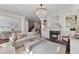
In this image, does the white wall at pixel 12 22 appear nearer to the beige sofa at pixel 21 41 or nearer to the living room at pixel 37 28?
the living room at pixel 37 28

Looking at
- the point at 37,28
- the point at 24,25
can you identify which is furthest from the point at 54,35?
the point at 24,25

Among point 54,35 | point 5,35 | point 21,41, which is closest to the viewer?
point 5,35

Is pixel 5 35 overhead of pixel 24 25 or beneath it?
beneath

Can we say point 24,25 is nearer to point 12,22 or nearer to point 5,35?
point 12,22

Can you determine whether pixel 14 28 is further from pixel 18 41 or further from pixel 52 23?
pixel 52 23

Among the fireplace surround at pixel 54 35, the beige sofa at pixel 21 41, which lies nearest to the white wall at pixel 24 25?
the beige sofa at pixel 21 41

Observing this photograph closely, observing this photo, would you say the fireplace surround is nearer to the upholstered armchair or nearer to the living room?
the living room

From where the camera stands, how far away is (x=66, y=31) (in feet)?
5.01

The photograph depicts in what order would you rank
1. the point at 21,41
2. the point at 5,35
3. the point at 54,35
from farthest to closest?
the point at 54,35, the point at 21,41, the point at 5,35

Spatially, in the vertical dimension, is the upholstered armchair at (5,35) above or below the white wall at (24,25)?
below

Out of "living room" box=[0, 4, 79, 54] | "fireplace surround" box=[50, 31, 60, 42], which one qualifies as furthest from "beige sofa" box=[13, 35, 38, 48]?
"fireplace surround" box=[50, 31, 60, 42]

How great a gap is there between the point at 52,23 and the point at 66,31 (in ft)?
1.05

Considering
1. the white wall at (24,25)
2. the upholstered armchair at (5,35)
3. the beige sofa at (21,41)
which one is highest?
the white wall at (24,25)

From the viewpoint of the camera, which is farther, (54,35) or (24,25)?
(54,35)
